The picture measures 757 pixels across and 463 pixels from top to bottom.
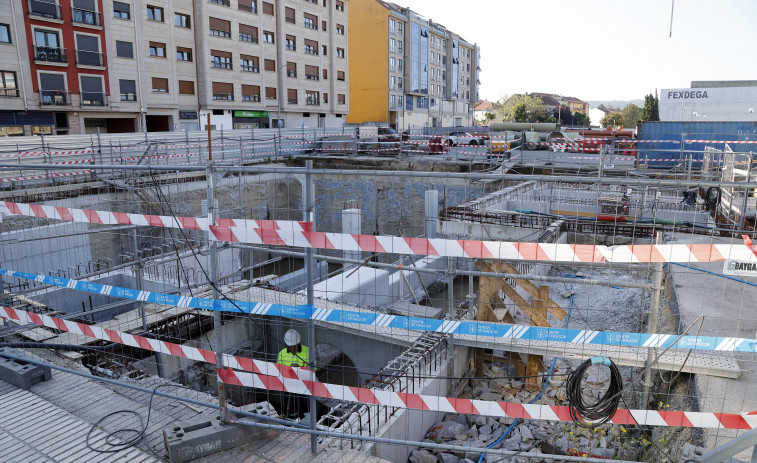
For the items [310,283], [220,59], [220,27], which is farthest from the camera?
[220,59]

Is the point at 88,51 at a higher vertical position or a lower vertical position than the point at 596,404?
higher

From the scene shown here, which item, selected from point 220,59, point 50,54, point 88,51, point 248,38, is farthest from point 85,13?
point 248,38

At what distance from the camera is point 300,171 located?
3.96m

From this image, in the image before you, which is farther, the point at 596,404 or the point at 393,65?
the point at 393,65

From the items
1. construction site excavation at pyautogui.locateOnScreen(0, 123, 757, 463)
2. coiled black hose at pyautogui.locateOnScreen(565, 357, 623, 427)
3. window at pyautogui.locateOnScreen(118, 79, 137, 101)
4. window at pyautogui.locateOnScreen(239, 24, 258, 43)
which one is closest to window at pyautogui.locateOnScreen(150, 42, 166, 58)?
window at pyautogui.locateOnScreen(118, 79, 137, 101)

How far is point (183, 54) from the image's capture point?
33.1m

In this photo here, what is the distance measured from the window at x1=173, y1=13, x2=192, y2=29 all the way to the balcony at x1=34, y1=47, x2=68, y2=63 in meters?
7.41

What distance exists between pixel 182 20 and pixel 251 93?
6591mm

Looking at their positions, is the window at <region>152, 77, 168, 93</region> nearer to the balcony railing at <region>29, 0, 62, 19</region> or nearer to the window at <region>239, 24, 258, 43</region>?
the balcony railing at <region>29, 0, 62, 19</region>

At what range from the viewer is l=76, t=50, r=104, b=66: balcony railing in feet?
90.7

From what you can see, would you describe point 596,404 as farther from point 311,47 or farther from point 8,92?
point 311,47

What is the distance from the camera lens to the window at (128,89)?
2970 cm

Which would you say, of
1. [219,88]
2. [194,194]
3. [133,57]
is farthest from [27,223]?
[219,88]

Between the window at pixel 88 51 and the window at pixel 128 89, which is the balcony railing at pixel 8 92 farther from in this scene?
the window at pixel 128 89
